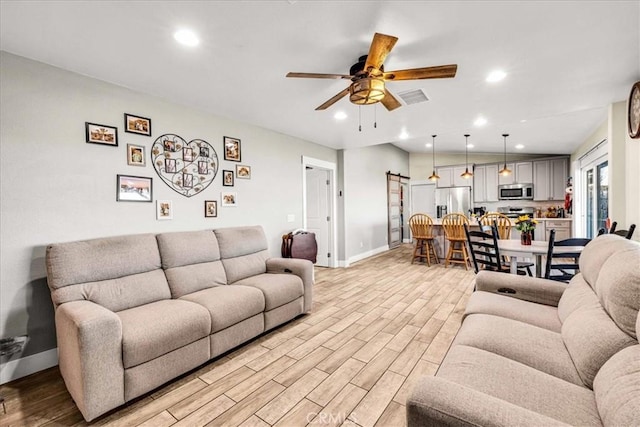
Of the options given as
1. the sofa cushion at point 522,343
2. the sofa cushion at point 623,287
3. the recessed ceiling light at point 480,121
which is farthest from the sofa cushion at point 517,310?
the recessed ceiling light at point 480,121

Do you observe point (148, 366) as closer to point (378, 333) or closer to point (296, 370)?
point (296, 370)

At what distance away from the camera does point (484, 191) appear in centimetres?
789

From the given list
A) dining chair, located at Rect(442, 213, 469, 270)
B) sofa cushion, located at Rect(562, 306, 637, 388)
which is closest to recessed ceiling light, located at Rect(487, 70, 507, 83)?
sofa cushion, located at Rect(562, 306, 637, 388)

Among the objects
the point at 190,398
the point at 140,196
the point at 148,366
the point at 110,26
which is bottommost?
the point at 190,398

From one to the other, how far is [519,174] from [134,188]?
8545 mm

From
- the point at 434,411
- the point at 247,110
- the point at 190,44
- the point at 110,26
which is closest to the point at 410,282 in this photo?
the point at 247,110

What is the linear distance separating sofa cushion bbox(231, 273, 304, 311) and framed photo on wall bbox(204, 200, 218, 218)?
3.17 feet

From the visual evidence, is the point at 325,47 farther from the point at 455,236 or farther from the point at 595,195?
the point at 595,195

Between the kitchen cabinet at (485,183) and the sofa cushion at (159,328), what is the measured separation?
803cm

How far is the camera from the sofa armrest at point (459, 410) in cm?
81

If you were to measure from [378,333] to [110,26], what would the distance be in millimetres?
3294

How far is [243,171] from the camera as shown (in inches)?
155

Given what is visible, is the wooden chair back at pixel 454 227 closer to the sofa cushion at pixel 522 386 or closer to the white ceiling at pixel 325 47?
the white ceiling at pixel 325 47

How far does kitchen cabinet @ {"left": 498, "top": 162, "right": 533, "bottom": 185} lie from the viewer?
7301mm
